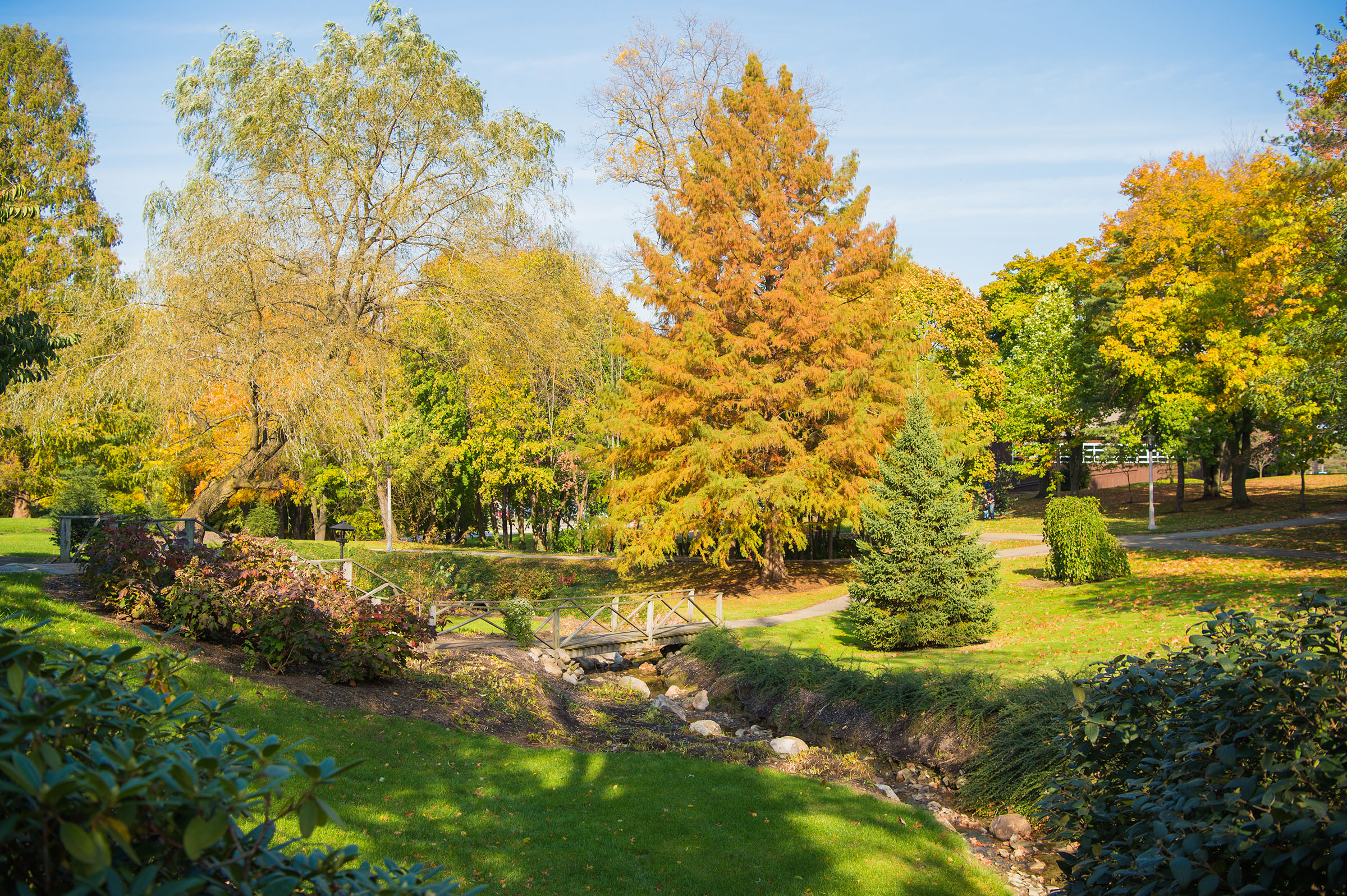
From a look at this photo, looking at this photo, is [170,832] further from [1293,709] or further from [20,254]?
[20,254]

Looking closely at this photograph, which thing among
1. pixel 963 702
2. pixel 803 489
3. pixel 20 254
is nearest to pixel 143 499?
pixel 20 254

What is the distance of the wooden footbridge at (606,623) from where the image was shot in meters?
14.6

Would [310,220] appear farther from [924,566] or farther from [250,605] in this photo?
[924,566]

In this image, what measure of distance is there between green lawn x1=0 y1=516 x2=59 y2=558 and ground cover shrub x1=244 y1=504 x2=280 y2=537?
6.54m

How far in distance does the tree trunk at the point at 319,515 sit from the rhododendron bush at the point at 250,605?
24354 mm

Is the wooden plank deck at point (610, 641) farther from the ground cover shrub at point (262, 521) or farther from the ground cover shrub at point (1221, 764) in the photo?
the ground cover shrub at point (262, 521)

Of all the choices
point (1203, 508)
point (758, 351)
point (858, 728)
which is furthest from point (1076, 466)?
point (858, 728)

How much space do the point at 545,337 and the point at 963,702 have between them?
11.4 meters

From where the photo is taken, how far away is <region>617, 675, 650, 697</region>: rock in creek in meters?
13.5

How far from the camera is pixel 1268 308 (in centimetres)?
2375

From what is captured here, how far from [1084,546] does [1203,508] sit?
1537cm

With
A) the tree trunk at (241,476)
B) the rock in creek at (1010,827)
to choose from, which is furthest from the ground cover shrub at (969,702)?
the tree trunk at (241,476)

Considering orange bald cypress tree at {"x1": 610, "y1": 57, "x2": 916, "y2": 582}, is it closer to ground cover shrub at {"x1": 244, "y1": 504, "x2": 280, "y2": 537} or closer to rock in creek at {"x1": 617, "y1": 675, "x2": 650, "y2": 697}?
rock in creek at {"x1": 617, "y1": 675, "x2": 650, "y2": 697}

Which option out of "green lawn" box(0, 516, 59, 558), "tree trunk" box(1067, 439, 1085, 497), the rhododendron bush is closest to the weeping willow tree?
the rhododendron bush
